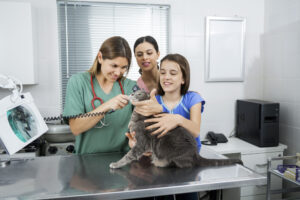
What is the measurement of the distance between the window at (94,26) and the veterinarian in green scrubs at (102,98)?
40.6 inches

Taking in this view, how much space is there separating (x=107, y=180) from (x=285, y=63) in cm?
219

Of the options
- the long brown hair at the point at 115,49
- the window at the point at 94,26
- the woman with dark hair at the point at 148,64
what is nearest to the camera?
the long brown hair at the point at 115,49

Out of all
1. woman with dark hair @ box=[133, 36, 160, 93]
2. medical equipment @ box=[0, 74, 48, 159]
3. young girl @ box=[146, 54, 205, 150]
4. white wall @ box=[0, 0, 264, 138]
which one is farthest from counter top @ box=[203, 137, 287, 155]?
medical equipment @ box=[0, 74, 48, 159]

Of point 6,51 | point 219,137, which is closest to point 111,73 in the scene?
point 6,51

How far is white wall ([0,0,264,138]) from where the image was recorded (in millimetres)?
2297

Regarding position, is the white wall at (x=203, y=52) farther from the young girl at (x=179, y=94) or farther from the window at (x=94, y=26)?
the young girl at (x=179, y=94)

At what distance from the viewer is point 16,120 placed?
1172 mm

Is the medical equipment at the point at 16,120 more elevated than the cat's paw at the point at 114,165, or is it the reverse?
the medical equipment at the point at 16,120

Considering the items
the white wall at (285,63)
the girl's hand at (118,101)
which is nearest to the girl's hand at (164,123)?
the girl's hand at (118,101)

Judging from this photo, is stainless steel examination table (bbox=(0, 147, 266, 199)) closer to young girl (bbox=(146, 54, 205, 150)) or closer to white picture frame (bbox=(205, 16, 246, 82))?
young girl (bbox=(146, 54, 205, 150))

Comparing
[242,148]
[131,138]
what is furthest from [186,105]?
[242,148]

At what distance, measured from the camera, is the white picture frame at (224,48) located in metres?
2.58

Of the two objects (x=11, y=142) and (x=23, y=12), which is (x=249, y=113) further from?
(x=23, y=12)

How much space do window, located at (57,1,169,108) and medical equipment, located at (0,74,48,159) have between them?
1.20 metres
